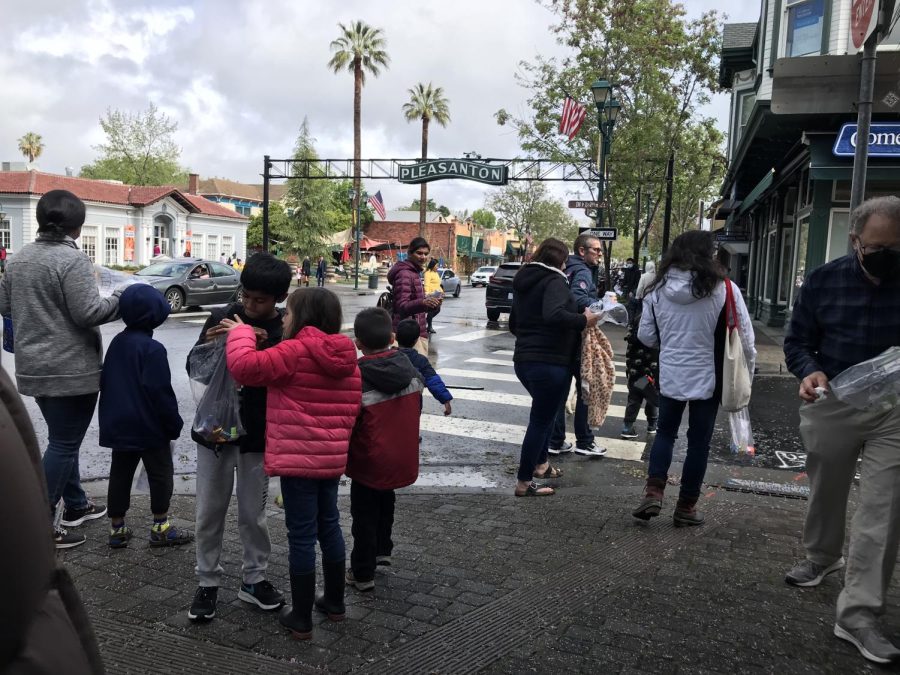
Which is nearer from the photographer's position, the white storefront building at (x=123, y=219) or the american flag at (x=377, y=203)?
the american flag at (x=377, y=203)

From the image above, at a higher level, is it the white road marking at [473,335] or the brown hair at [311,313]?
the brown hair at [311,313]

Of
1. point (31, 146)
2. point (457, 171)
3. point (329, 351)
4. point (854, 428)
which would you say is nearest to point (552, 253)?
point (854, 428)

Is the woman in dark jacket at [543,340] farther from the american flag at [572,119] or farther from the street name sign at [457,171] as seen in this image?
the street name sign at [457,171]

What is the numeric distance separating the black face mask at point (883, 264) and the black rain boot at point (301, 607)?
276cm

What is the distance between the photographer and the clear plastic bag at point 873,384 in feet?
10.8

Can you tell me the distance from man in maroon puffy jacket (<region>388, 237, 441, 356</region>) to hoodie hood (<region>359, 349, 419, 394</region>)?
12.1 feet

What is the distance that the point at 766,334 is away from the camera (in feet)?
56.9

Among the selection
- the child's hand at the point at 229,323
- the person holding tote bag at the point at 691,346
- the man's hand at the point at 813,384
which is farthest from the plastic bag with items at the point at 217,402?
the person holding tote bag at the point at 691,346

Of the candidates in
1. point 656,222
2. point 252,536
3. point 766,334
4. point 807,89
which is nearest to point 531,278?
point 252,536

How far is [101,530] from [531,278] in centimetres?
313

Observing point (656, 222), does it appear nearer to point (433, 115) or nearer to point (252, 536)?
point (433, 115)

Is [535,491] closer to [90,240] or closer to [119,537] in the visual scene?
[119,537]

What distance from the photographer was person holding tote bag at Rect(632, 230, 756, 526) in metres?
4.62

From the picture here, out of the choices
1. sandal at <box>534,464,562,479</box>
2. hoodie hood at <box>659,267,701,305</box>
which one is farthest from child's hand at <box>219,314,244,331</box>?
sandal at <box>534,464,562,479</box>
